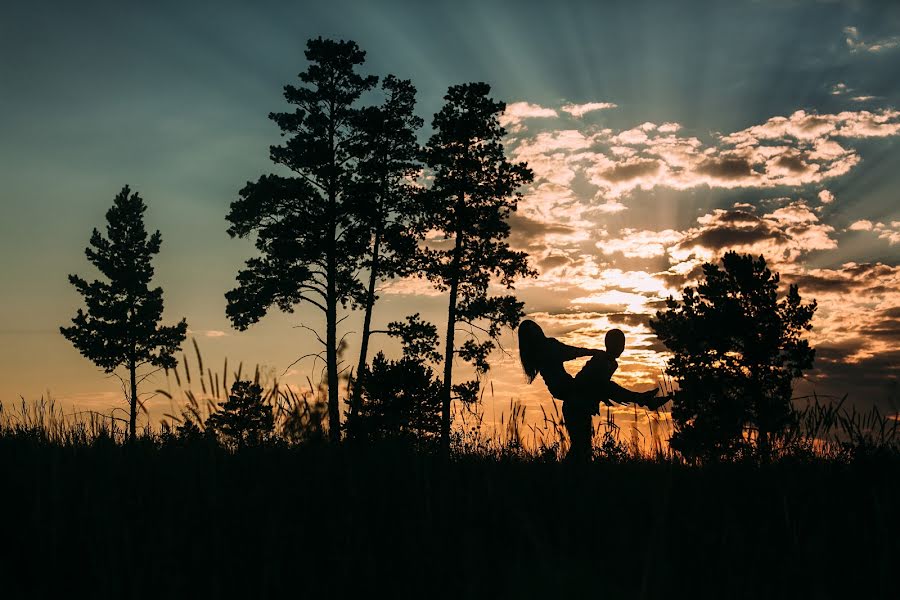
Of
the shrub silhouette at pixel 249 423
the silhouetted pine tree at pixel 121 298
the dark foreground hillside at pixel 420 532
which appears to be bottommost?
the dark foreground hillside at pixel 420 532

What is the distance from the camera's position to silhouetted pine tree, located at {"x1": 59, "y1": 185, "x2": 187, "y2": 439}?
33.4 meters

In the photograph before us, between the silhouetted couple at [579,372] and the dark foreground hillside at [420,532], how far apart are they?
424cm

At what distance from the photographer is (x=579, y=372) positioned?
379 inches

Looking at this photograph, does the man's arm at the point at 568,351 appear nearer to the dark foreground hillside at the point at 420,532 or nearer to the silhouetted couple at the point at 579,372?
the silhouetted couple at the point at 579,372

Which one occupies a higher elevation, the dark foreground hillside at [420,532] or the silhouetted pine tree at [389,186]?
the silhouetted pine tree at [389,186]

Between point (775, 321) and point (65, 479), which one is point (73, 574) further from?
point (775, 321)

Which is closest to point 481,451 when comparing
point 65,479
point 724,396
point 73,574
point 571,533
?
point 571,533

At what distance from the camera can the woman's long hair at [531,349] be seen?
32.0 feet

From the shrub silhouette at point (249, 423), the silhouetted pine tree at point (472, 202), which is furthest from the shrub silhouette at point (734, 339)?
the shrub silhouette at point (249, 423)

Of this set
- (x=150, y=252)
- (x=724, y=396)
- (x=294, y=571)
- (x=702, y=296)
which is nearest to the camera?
(x=294, y=571)

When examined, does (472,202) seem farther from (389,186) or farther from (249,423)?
(249,423)

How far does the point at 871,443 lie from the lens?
621 cm

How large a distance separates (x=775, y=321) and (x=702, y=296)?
2.87m

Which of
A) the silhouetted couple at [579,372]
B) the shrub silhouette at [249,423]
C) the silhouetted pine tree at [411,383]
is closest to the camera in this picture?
the shrub silhouette at [249,423]
